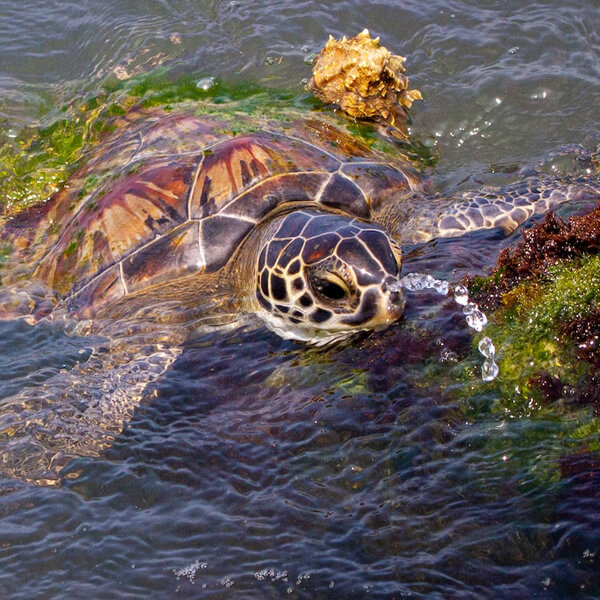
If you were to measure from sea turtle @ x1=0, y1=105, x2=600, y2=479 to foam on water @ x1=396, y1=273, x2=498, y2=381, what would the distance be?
0.16 metres

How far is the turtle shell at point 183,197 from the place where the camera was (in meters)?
4.84

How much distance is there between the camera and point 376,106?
6148 millimetres

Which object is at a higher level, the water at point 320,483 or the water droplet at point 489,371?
the water droplet at point 489,371

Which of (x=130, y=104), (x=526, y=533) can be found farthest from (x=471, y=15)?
(x=526, y=533)

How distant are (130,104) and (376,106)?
2.08 m

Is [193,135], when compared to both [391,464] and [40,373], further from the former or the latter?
[391,464]

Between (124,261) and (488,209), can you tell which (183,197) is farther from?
(488,209)

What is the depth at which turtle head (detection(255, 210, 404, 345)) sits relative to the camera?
13.3 feet

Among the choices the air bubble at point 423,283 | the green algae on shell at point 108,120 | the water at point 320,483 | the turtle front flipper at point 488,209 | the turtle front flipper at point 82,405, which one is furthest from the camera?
the green algae on shell at point 108,120

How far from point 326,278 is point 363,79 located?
2423mm

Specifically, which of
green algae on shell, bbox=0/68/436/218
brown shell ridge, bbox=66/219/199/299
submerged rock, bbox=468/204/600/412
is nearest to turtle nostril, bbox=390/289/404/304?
submerged rock, bbox=468/204/600/412

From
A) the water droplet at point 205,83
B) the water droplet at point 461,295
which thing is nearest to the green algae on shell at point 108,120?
the water droplet at point 205,83

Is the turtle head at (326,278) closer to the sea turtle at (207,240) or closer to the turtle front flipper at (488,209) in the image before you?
the sea turtle at (207,240)

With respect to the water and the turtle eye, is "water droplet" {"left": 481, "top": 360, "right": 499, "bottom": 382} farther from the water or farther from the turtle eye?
the turtle eye
